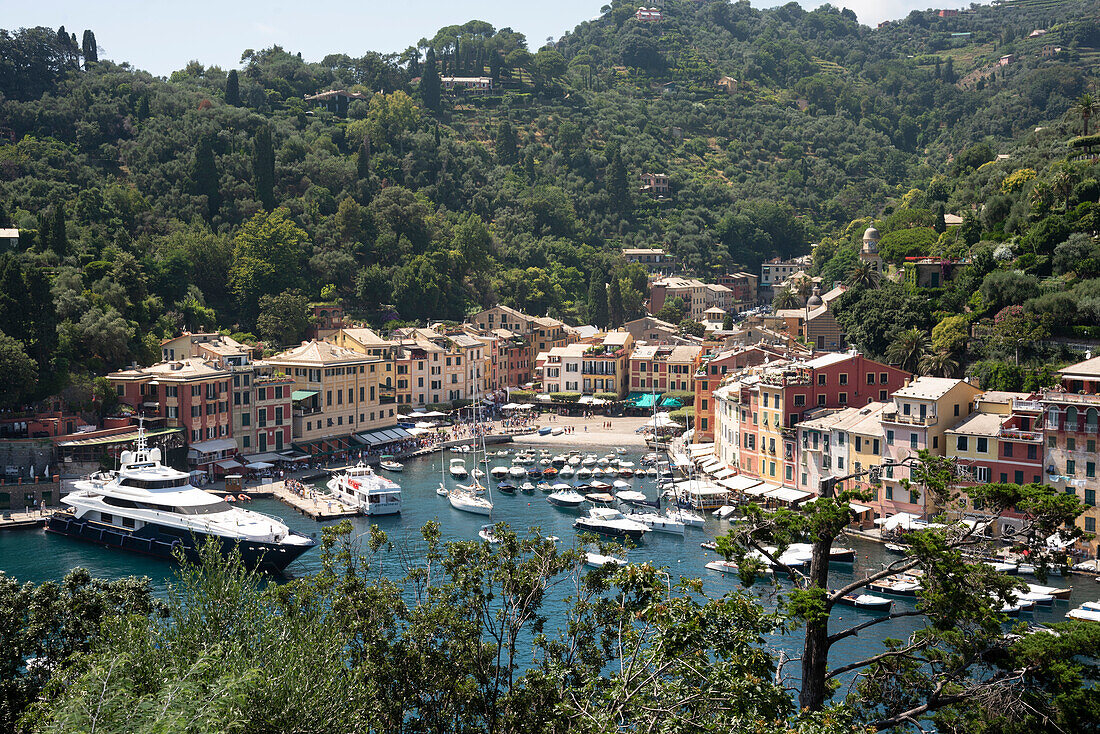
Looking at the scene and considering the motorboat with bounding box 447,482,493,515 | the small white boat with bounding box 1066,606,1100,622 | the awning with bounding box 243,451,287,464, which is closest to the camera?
the small white boat with bounding box 1066,606,1100,622

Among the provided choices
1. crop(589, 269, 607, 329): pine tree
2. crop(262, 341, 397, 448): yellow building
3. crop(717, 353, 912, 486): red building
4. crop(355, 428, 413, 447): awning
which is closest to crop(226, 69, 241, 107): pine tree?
crop(589, 269, 607, 329): pine tree

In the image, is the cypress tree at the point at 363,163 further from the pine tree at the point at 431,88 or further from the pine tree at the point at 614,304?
the pine tree at the point at 431,88

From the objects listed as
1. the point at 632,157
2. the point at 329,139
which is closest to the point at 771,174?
the point at 632,157

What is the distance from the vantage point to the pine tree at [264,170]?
326ft

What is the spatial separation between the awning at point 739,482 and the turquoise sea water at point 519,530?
3.04 m

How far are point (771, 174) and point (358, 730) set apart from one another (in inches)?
5955

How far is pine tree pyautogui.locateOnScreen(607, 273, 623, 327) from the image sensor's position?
109m

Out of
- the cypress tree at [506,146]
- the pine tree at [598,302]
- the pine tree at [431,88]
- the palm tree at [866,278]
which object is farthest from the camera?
the pine tree at [431,88]

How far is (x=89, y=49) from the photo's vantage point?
391ft

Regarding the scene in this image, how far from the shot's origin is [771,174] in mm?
160750

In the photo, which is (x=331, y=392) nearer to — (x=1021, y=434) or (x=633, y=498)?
(x=633, y=498)

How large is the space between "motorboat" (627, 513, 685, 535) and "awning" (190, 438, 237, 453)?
2387 centimetres

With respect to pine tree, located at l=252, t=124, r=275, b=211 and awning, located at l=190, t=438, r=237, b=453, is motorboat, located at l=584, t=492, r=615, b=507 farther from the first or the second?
pine tree, located at l=252, t=124, r=275, b=211

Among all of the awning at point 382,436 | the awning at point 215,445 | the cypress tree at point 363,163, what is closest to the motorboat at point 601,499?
the awning at point 382,436
